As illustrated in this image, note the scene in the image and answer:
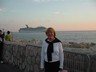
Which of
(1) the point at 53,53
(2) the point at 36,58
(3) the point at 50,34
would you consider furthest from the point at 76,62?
(2) the point at 36,58

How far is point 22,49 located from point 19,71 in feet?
2.82

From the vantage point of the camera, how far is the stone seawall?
746cm

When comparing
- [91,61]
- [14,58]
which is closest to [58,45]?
[91,61]

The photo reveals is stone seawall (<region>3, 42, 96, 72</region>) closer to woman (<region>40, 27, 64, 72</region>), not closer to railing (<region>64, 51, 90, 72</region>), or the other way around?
railing (<region>64, 51, 90, 72</region>)

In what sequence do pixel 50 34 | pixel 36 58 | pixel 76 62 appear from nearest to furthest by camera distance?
pixel 50 34
pixel 76 62
pixel 36 58

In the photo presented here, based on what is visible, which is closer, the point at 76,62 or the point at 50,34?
the point at 50,34

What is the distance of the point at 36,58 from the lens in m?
10.4

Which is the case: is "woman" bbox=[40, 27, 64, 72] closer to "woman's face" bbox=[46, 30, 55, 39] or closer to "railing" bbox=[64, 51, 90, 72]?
"woman's face" bbox=[46, 30, 55, 39]

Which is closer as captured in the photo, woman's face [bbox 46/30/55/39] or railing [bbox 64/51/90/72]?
woman's face [bbox 46/30/55/39]

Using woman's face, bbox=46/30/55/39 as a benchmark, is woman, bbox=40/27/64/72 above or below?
below

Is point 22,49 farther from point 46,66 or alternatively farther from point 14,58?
point 46,66

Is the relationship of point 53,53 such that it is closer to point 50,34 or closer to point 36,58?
point 50,34

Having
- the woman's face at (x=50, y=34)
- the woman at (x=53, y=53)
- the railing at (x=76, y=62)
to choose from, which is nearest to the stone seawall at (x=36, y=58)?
the railing at (x=76, y=62)

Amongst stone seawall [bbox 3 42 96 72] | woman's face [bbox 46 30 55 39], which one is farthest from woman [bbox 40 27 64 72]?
stone seawall [bbox 3 42 96 72]
